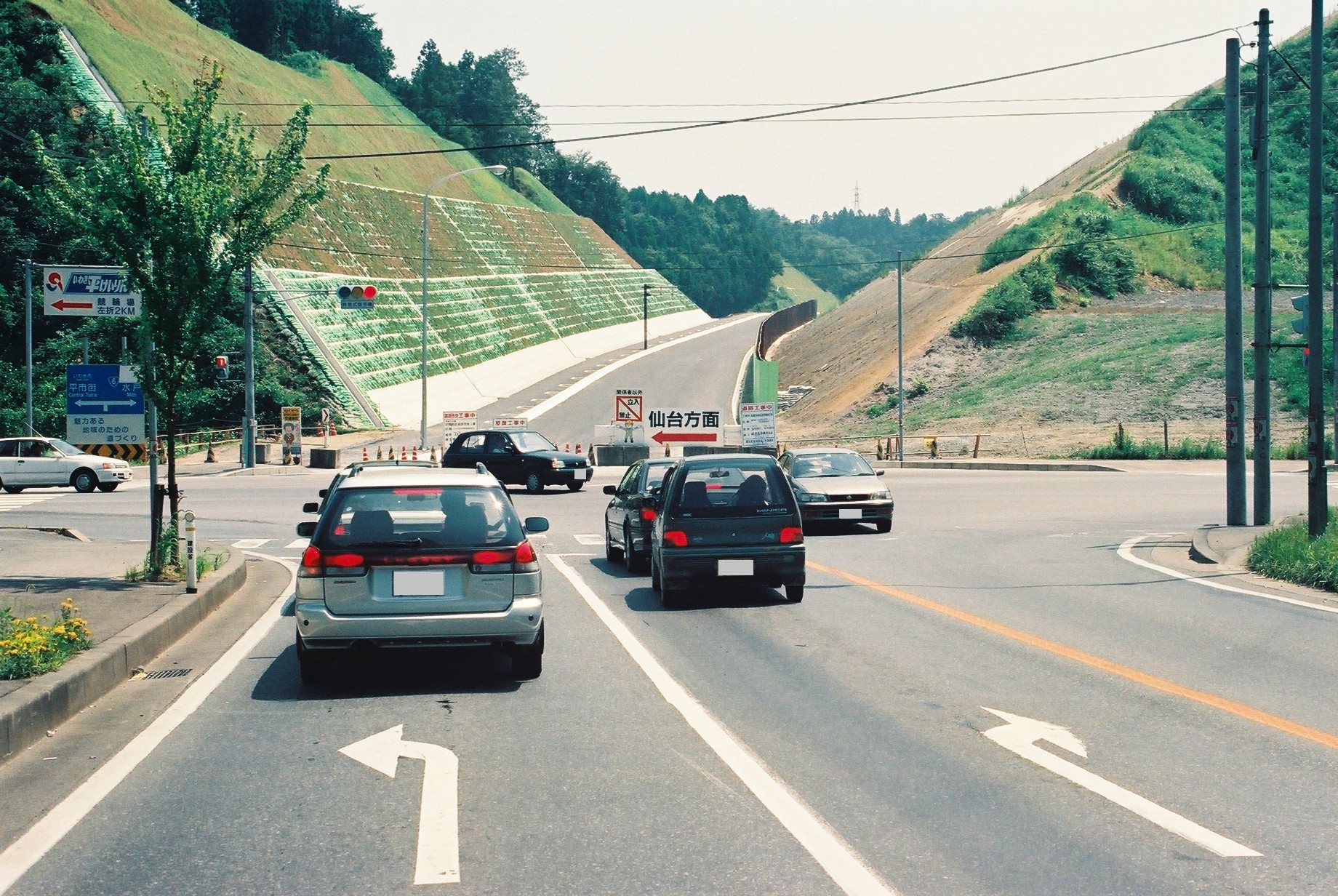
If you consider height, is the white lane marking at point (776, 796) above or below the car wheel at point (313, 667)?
below

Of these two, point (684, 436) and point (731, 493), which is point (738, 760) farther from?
point (684, 436)

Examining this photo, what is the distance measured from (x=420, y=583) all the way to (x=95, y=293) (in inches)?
416

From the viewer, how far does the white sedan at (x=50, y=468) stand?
37531mm

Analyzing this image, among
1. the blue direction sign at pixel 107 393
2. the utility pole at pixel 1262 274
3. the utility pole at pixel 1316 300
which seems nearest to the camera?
the utility pole at pixel 1316 300

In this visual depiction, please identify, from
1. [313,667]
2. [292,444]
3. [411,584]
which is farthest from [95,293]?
[292,444]

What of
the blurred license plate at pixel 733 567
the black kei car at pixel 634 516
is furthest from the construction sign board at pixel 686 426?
the blurred license plate at pixel 733 567

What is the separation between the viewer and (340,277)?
81188 mm

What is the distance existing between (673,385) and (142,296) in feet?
229

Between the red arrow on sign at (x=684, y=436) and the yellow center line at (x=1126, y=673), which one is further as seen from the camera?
the red arrow on sign at (x=684, y=436)

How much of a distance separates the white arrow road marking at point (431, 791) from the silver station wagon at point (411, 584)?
4.18 ft

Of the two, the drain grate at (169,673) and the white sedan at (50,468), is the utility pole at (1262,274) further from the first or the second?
the white sedan at (50,468)

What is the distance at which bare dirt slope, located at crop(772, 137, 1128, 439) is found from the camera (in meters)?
74.5

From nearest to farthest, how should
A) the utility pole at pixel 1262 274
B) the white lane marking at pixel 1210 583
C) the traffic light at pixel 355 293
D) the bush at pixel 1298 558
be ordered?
the white lane marking at pixel 1210 583
the bush at pixel 1298 558
the utility pole at pixel 1262 274
the traffic light at pixel 355 293

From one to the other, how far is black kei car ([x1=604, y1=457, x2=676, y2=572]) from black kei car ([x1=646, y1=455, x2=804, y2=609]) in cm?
157
